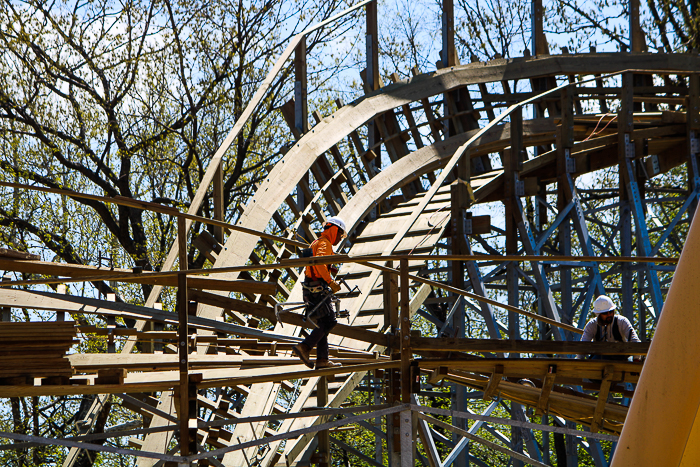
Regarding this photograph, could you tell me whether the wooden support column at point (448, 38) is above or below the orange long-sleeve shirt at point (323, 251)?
above

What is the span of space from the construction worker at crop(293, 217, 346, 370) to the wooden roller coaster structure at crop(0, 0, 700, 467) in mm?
324

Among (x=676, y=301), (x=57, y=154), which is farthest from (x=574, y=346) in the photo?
(x=57, y=154)

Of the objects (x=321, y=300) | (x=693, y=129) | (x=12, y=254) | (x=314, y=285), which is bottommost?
(x=321, y=300)

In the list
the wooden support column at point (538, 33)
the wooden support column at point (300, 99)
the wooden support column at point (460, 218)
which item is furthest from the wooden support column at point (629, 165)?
the wooden support column at point (300, 99)

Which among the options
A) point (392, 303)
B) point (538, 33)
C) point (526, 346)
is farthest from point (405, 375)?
point (538, 33)

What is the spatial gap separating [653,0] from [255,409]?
67.8 feet

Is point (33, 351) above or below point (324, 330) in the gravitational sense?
below

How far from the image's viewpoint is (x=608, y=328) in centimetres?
898

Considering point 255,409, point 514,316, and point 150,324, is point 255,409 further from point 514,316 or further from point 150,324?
point 514,316

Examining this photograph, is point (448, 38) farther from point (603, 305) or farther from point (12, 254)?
point (12, 254)

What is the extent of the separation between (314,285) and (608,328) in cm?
366

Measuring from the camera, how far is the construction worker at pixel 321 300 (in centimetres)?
715

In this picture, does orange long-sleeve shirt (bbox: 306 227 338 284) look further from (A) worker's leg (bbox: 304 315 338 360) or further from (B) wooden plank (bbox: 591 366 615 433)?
(B) wooden plank (bbox: 591 366 615 433)

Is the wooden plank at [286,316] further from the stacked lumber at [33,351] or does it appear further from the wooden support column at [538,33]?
the wooden support column at [538,33]
